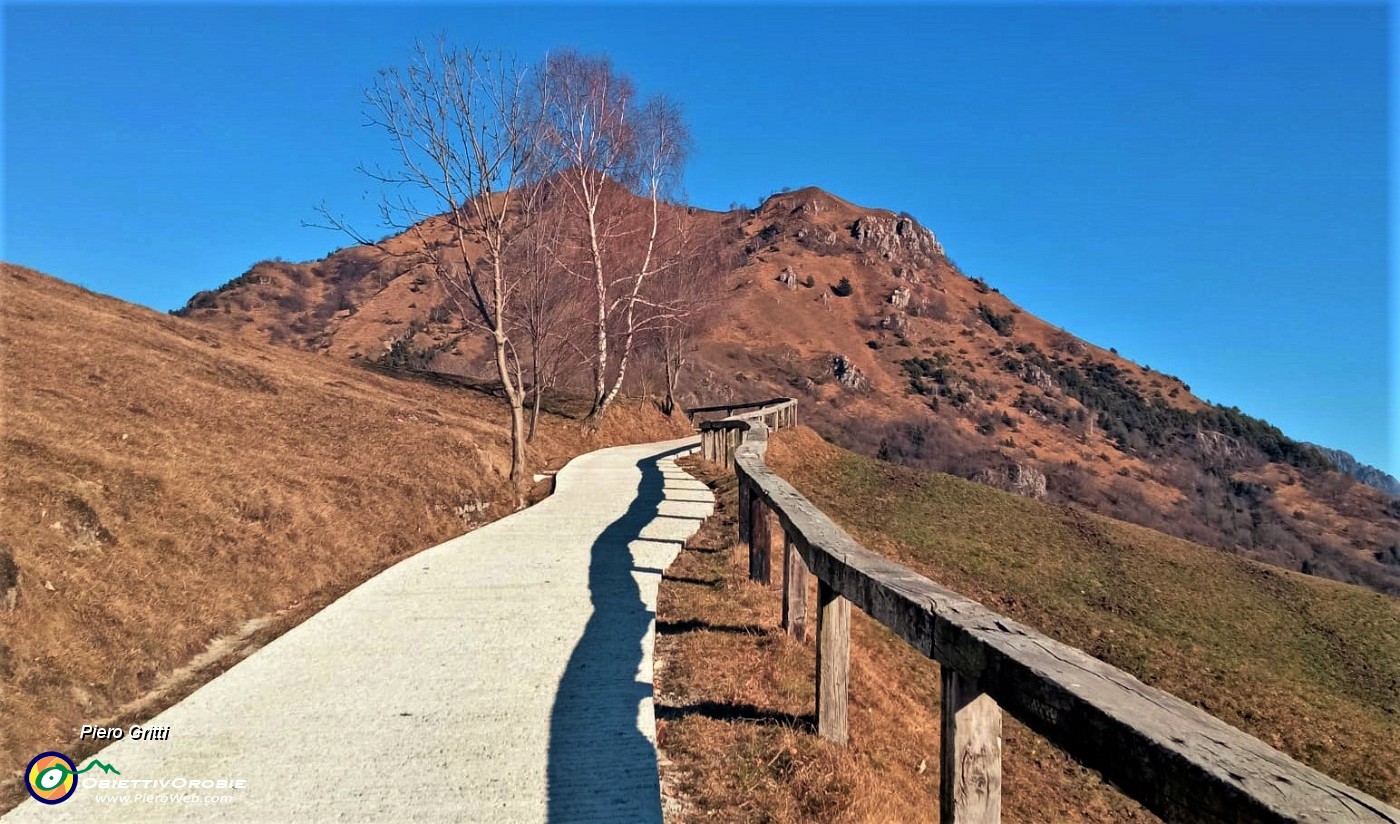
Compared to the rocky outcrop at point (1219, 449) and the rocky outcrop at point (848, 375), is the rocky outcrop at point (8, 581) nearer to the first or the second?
the rocky outcrop at point (848, 375)

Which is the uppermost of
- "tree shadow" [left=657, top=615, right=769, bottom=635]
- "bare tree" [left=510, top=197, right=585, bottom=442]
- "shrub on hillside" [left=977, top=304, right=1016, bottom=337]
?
"shrub on hillside" [left=977, top=304, right=1016, bottom=337]

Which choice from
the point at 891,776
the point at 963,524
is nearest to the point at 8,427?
the point at 891,776

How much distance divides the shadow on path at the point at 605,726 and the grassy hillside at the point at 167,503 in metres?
2.69

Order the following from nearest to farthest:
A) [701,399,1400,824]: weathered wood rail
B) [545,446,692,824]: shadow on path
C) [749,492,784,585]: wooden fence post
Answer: [701,399,1400,824]: weathered wood rail < [545,446,692,824]: shadow on path < [749,492,784,585]: wooden fence post

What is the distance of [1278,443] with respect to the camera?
75062 mm

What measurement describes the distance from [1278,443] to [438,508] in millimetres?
84153

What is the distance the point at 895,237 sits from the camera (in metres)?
114

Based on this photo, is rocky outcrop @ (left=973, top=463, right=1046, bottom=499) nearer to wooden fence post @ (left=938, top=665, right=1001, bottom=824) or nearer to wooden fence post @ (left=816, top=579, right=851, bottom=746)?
wooden fence post @ (left=816, top=579, right=851, bottom=746)

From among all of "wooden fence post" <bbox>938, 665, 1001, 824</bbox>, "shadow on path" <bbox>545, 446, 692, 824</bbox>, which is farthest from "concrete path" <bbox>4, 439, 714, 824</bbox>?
"wooden fence post" <bbox>938, 665, 1001, 824</bbox>

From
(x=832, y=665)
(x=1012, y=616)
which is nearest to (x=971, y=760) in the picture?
(x=832, y=665)

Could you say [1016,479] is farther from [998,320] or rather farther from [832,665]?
[998,320]

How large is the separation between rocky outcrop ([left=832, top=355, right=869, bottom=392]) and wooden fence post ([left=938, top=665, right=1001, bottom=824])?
225 ft

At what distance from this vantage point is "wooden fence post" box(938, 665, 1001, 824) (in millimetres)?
2764

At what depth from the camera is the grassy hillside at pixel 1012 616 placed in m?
4.31
